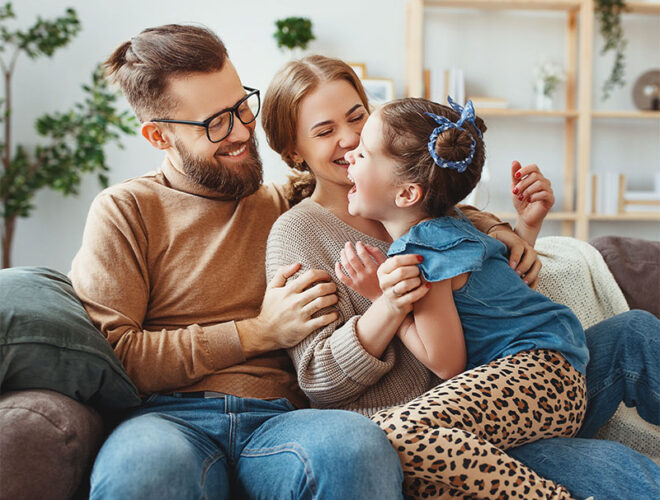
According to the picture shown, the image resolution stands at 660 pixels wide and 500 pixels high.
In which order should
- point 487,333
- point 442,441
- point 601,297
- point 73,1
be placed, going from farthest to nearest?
point 73,1
point 601,297
point 487,333
point 442,441

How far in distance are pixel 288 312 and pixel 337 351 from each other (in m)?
0.13

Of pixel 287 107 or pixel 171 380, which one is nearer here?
pixel 171 380

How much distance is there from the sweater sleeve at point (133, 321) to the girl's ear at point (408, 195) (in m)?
0.44

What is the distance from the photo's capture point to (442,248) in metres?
1.25

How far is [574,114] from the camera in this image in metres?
4.17

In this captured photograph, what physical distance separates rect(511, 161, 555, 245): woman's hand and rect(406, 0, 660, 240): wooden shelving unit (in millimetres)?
2486

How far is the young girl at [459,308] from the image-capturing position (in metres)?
1.20

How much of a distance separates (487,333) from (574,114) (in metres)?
3.26

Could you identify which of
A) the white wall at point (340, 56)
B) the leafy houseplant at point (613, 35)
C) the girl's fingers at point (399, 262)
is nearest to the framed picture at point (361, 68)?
the white wall at point (340, 56)

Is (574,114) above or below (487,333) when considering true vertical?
above

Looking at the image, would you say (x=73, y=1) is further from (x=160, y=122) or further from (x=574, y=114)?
(x=574, y=114)

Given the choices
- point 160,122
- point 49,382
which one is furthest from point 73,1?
point 49,382

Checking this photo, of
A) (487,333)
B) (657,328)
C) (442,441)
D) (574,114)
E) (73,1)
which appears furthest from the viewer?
(574,114)

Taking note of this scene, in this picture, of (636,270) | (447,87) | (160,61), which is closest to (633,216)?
(447,87)
